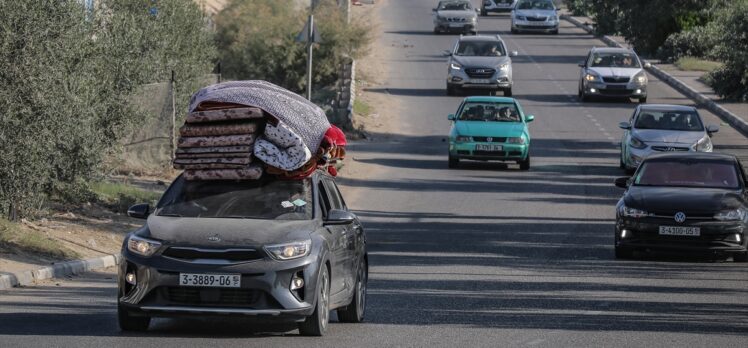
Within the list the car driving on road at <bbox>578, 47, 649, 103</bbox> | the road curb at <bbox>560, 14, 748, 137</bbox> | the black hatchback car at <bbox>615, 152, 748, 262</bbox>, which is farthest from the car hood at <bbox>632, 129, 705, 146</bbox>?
the car driving on road at <bbox>578, 47, 649, 103</bbox>

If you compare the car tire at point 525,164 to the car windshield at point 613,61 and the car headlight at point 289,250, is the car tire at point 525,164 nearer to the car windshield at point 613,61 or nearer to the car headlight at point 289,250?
the car windshield at point 613,61

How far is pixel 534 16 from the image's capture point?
225 ft

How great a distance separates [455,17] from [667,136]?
37342mm

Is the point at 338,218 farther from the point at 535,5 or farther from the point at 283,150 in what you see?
Result: the point at 535,5

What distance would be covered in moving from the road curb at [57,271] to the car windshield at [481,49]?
1100 inches

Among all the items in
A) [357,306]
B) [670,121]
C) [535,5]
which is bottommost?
[535,5]

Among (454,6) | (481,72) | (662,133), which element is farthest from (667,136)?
(454,6)

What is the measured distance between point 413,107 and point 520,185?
14.5m

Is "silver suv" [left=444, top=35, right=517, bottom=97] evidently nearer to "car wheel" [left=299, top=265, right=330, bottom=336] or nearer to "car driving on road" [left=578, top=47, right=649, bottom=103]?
"car driving on road" [left=578, top=47, right=649, bottom=103]

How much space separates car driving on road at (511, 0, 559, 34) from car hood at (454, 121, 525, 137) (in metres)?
36.9

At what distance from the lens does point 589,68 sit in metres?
44.4

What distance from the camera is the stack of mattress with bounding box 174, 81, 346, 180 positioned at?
12.5 meters

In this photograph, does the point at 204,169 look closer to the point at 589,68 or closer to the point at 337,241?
the point at 337,241

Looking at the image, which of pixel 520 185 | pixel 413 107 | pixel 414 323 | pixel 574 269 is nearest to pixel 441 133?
pixel 413 107
